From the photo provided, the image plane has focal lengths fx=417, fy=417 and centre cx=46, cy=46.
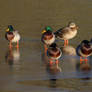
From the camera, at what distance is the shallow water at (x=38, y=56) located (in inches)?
444

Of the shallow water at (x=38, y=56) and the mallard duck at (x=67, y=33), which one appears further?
the mallard duck at (x=67, y=33)

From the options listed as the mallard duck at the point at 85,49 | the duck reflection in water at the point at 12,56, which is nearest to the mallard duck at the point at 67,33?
the duck reflection in water at the point at 12,56

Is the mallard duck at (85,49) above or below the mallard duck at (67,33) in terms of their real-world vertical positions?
below

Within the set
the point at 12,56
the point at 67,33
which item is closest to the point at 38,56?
the point at 12,56

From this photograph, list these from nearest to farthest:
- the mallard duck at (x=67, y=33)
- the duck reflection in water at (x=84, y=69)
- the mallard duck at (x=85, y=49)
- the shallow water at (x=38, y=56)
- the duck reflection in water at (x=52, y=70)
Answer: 1. the shallow water at (x=38, y=56)
2. the duck reflection in water at (x=52, y=70)
3. the duck reflection in water at (x=84, y=69)
4. the mallard duck at (x=85, y=49)
5. the mallard duck at (x=67, y=33)

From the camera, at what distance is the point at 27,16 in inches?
1024

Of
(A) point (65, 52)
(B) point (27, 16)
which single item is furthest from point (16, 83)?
(B) point (27, 16)

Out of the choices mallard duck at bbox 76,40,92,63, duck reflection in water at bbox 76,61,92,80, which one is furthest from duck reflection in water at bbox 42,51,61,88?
mallard duck at bbox 76,40,92,63

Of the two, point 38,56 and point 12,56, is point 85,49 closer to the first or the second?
point 38,56

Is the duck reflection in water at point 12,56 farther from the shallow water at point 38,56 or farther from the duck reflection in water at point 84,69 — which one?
the duck reflection in water at point 84,69

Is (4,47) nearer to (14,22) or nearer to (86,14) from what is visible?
(14,22)

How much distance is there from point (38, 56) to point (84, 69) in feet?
7.88

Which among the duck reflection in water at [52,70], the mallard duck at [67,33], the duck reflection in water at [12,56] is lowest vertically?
the duck reflection in water at [52,70]

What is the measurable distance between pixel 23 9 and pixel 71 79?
17667 millimetres
